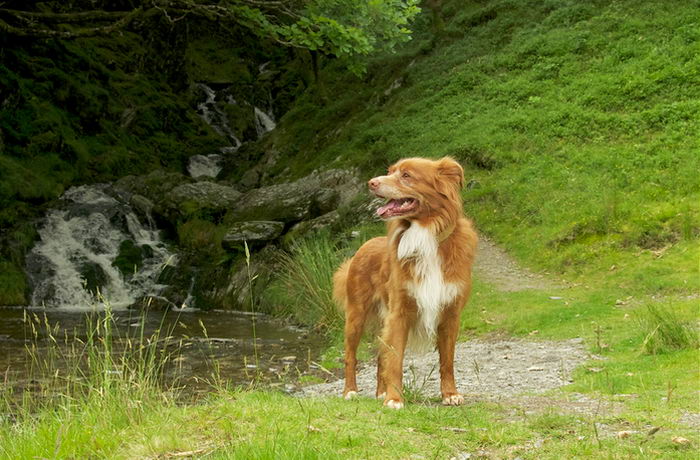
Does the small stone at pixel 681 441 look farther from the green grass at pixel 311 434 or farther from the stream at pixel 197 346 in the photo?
the stream at pixel 197 346

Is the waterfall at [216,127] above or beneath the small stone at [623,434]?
above

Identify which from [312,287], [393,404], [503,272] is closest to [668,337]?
[393,404]

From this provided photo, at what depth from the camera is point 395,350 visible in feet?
20.0

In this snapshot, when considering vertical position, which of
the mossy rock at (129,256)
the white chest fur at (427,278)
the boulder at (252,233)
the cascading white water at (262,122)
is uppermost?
the cascading white water at (262,122)

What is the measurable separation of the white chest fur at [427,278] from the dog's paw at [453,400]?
1.95ft

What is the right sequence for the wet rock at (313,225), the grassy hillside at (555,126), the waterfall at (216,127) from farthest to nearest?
the waterfall at (216,127) < the wet rock at (313,225) < the grassy hillside at (555,126)

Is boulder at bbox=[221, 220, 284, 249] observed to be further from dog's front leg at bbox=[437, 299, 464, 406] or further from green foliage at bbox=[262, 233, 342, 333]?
dog's front leg at bbox=[437, 299, 464, 406]

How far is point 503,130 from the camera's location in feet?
64.0

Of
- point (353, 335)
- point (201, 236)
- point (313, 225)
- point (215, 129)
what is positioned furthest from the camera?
point (215, 129)

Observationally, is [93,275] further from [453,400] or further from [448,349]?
[453,400]

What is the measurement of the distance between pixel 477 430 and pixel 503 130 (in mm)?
15460

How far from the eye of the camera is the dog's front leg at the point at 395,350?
19.4ft

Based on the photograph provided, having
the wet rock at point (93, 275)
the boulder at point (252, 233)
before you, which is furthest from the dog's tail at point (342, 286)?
the wet rock at point (93, 275)

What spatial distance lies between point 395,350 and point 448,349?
525 mm
